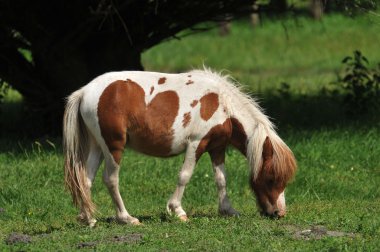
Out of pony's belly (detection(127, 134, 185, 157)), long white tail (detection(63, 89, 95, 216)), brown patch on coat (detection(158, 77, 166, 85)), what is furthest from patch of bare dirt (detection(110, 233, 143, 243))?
brown patch on coat (detection(158, 77, 166, 85))

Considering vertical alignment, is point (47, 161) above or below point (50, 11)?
below

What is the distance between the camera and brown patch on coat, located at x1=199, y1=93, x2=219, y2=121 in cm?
907

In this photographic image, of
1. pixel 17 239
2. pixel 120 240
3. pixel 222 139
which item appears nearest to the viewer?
pixel 120 240

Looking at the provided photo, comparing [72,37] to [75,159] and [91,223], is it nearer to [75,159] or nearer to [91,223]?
[75,159]

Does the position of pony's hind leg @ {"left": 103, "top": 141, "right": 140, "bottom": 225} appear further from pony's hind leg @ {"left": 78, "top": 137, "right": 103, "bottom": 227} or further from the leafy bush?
the leafy bush

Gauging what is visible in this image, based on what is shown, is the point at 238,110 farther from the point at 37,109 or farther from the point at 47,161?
the point at 37,109

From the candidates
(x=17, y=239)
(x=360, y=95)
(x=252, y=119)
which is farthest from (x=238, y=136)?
(x=360, y=95)

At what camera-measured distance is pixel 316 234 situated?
823 cm

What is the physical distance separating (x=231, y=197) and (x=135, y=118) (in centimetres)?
256

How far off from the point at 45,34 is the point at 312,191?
4744 mm

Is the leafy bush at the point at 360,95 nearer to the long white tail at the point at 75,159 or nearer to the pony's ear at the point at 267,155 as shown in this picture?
the pony's ear at the point at 267,155

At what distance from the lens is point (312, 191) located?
11344 millimetres

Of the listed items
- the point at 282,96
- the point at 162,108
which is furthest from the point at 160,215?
the point at 282,96

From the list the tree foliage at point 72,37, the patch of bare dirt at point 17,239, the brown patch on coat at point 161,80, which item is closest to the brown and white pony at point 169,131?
the brown patch on coat at point 161,80
